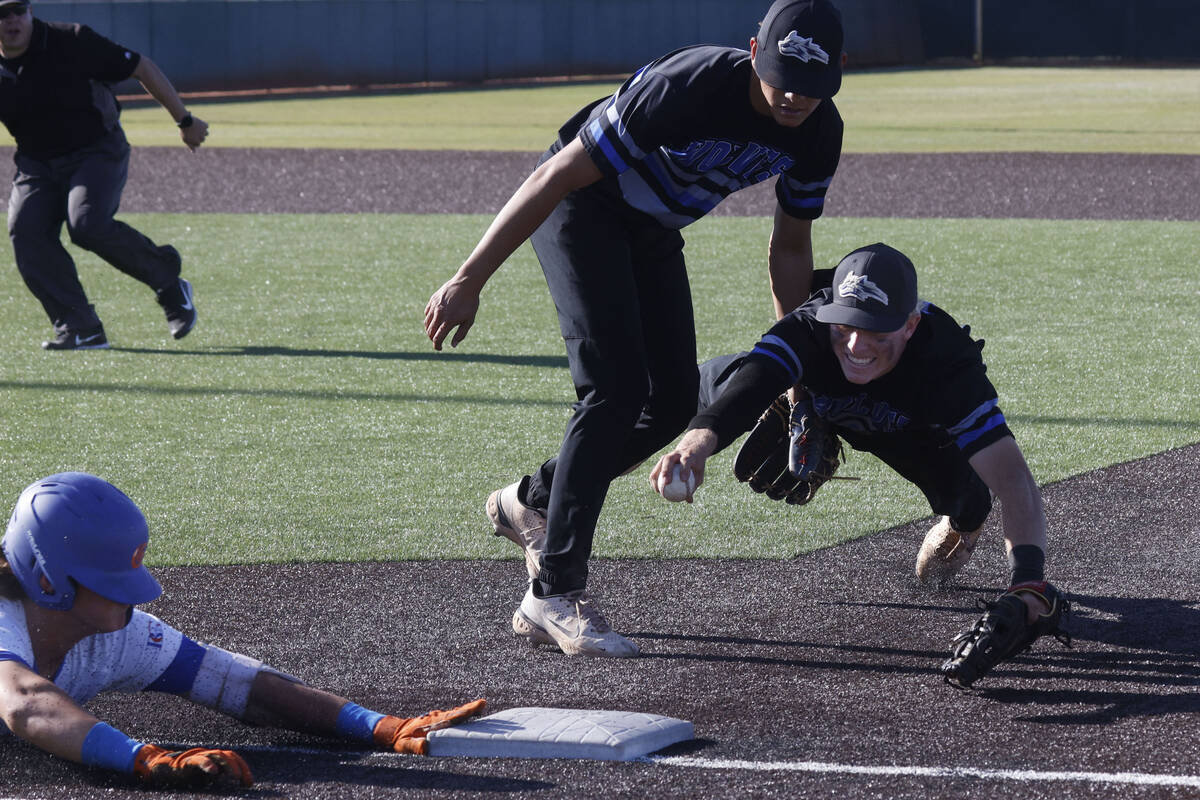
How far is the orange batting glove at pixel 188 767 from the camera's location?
11.1 feet

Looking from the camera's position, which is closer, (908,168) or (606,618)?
(606,618)

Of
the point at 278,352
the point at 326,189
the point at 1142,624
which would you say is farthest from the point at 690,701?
the point at 326,189

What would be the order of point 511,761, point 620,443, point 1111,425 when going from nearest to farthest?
point 511,761
point 620,443
point 1111,425

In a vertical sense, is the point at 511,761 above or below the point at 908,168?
above

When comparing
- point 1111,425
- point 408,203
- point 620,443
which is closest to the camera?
point 620,443

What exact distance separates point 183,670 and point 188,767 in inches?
19.8

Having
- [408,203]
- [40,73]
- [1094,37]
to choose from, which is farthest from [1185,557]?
[1094,37]

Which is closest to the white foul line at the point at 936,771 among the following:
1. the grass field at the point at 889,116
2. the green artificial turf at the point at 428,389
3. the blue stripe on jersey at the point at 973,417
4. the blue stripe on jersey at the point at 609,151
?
the blue stripe on jersey at the point at 973,417

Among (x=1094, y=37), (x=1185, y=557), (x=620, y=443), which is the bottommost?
(x=1094, y=37)

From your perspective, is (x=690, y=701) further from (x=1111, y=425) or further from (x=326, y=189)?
(x=326, y=189)

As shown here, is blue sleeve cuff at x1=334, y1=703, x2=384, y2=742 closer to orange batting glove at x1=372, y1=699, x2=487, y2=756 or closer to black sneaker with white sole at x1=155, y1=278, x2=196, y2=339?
orange batting glove at x1=372, y1=699, x2=487, y2=756

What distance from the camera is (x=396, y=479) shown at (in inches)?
256

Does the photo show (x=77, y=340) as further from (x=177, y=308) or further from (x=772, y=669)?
(x=772, y=669)

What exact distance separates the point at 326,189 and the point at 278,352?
839cm
